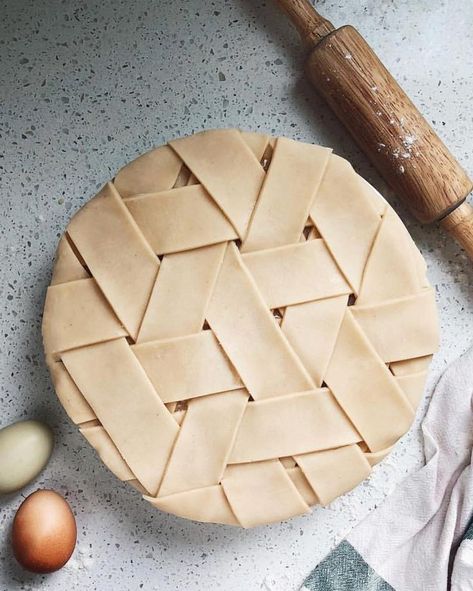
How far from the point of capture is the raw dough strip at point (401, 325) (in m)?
0.94

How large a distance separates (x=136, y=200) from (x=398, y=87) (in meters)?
0.36

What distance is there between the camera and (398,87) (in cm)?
101

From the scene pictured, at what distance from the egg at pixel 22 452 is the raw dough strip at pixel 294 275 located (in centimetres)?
34

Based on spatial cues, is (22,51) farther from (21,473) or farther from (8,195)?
(21,473)

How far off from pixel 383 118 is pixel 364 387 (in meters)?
0.33

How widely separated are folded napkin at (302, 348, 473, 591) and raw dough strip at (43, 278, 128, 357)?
0.43 meters

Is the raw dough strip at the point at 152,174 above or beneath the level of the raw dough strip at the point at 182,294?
above

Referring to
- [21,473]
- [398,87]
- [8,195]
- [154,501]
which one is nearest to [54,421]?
[21,473]

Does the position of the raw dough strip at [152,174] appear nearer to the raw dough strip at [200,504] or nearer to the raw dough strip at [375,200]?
the raw dough strip at [375,200]

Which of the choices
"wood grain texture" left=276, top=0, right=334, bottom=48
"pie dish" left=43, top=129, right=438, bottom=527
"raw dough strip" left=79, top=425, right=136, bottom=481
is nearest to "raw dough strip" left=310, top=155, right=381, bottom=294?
"pie dish" left=43, top=129, right=438, bottom=527

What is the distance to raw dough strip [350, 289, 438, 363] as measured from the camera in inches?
37.0

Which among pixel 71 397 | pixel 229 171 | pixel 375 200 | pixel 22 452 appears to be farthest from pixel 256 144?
pixel 22 452

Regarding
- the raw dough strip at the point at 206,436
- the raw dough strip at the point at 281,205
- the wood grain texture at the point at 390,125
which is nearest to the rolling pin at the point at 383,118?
the wood grain texture at the point at 390,125

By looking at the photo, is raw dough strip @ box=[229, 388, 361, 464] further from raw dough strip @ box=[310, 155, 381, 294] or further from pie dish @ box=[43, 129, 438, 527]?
raw dough strip @ box=[310, 155, 381, 294]
